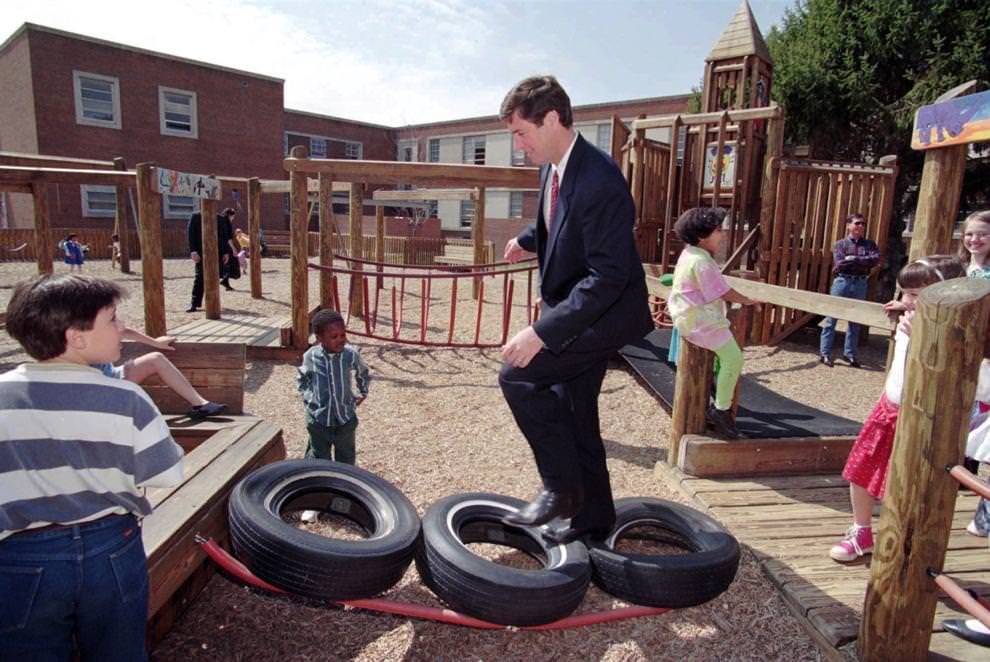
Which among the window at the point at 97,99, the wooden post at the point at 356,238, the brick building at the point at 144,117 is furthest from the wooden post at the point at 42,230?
the window at the point at 97,99

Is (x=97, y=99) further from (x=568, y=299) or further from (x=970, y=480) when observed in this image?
(x=970, y=480)

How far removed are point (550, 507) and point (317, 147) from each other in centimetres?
3513

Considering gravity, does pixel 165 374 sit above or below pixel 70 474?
below

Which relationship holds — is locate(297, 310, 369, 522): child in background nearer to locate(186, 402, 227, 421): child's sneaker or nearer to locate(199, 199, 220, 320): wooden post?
locate(186, 402, 227, 421): child's sneaker

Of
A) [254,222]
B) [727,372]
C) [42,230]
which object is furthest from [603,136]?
[727,372]

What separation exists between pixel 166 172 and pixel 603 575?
22.6 ft

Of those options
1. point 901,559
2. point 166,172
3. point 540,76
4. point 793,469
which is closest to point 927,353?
point 901,559

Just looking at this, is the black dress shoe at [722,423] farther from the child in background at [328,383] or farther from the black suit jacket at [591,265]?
the child in background at [328,383]

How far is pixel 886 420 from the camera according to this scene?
2.92m

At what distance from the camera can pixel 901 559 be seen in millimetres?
2256

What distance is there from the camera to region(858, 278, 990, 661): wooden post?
2131mm

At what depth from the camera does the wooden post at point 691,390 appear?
4195 millimetres

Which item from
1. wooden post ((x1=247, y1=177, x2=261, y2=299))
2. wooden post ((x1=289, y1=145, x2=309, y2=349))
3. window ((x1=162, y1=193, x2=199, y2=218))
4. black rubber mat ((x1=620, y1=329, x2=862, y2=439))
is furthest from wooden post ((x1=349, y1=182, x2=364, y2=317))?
window ((x1=162, y1=193, x2=199, y2=218))

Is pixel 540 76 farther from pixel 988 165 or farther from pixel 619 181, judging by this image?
pixel 988 165
